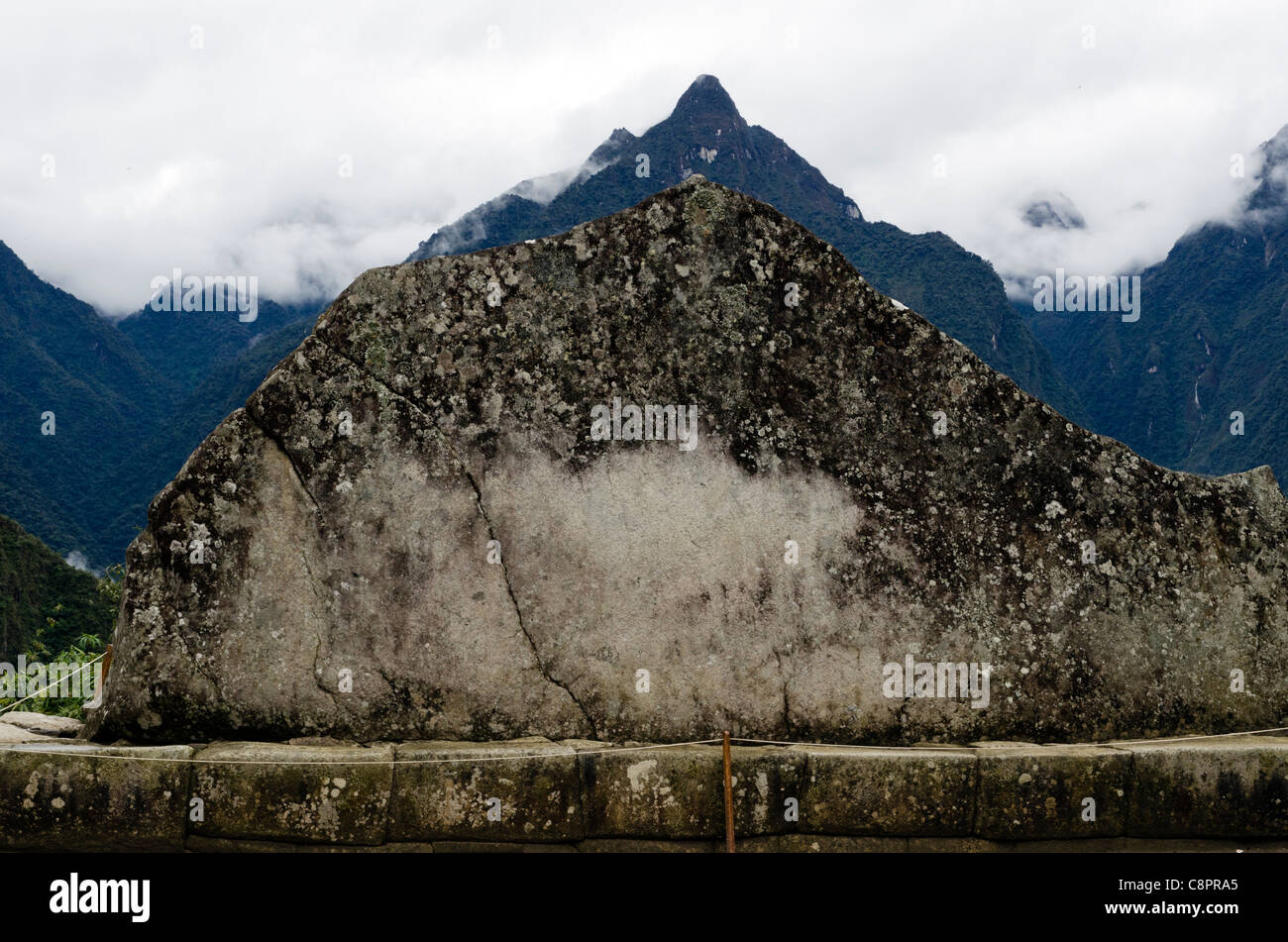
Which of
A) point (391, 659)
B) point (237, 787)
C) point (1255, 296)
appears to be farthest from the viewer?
point (1255, 296)

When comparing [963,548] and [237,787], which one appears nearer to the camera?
[237,787]

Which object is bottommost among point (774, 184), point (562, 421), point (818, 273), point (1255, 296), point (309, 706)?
point (309, 706)

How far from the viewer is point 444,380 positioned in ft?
14.0

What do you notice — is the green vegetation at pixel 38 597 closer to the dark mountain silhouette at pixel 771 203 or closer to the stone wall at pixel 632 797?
the stone wall at pixel 632 797

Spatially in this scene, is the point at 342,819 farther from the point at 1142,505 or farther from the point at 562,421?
the point at 1142,505

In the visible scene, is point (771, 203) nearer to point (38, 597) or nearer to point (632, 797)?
point (38, 597)

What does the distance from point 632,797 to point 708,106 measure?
8346cm

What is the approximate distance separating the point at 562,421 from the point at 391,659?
45.9 inches

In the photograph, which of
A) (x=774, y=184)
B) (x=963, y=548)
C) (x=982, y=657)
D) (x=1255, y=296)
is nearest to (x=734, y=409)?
(x=963, y=548)

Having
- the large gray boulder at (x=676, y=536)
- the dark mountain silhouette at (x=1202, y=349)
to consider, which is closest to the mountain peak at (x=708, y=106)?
the dark mountain silhouette at (x=1202, y=349)

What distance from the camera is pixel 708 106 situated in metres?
81.9

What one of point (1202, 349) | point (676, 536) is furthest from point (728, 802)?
point (1202, 349)

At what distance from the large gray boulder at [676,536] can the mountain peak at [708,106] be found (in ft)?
264

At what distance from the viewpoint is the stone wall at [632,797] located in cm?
389
